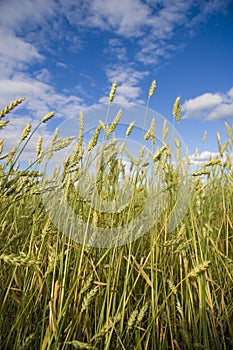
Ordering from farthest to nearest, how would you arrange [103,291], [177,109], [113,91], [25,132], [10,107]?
[177,109] < [113,91] < [103,291] < [25,132] < [10,107]

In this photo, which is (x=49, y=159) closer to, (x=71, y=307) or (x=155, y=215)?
(x=155, y=215)

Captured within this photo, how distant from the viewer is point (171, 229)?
1.54 metres

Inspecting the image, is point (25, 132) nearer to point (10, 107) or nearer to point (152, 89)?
point (10, 107)

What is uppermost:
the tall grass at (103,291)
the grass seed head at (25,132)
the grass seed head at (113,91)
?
the grass seed head at (113,91)

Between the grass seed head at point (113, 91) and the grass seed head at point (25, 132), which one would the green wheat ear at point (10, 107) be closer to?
the grass seed head at point (25, 132)

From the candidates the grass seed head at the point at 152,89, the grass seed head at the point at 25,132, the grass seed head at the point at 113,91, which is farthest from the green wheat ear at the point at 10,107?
the grass seed head at the point at 152,89

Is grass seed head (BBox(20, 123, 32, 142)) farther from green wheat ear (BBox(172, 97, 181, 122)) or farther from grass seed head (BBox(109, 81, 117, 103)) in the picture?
green wheat ear (BBox(172, 97, 181, 122))

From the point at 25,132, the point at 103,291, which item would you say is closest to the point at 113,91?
the point at 25,132

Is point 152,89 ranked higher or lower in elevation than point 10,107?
higher

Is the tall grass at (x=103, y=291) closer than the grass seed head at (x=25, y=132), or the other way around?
the tall grass at (x=103, y=291)

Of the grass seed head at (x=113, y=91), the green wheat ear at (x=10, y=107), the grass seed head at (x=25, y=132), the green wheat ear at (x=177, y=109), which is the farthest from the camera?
the green wheat ear at (x=177, y=109)

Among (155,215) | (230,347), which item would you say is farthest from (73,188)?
(230,347)

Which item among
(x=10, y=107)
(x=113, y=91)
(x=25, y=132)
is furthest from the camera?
(x=113, y=91)

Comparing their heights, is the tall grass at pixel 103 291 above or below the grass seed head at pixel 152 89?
below
